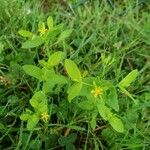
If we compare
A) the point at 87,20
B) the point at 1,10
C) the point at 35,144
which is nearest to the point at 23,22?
the point at 1,10

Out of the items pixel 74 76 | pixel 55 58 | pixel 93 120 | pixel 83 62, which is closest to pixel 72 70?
pixel 74 76

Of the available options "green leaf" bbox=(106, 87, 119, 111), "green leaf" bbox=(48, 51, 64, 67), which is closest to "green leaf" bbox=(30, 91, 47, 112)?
"green leaf" bbox=(48, 51, 64, 67)

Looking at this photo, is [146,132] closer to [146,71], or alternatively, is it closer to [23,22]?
[146,71]

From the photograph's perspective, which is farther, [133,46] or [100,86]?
[133,46]

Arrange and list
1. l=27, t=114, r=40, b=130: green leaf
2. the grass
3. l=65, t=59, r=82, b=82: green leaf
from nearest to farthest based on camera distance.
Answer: l=65, t=59, r=82, b=82: green leaf → l=27, t=114, r=40, b=130: green leaf → the grass

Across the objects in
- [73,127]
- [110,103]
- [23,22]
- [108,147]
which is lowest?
[108,147]

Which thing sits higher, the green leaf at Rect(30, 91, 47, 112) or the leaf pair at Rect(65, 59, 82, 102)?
the leaf pair at Rect(65, 59, 82, 102)

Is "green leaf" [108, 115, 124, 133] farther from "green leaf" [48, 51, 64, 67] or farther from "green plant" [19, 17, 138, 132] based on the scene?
"green leaf" [48, 51, 64, 67]
